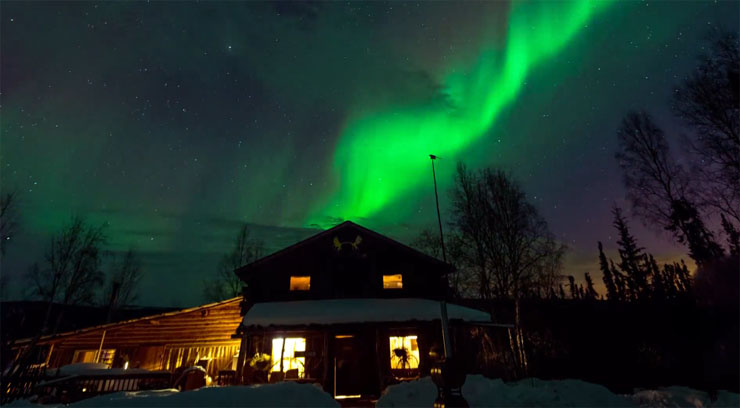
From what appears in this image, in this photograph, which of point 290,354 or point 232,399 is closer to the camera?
point 232,399

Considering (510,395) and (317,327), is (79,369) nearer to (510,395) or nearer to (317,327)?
(317,327)

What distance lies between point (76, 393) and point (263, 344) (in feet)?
22.7

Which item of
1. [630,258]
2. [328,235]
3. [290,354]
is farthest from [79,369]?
[630,258]

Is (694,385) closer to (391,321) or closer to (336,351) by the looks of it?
(391,321)

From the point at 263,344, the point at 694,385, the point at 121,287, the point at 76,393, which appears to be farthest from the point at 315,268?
the point at 121,287

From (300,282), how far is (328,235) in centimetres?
304

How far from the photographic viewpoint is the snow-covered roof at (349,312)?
14930mm

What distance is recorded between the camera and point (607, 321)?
949 inches

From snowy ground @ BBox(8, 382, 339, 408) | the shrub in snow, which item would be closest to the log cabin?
the shrub in snow

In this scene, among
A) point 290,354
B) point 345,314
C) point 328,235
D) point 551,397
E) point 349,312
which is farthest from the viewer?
point 328,235

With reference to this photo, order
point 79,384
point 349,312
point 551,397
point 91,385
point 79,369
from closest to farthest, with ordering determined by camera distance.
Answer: point 79,384 < point 551,397 < point 91,385 < point 79,369 < point 349,312

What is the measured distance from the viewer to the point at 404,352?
16203 millimetres

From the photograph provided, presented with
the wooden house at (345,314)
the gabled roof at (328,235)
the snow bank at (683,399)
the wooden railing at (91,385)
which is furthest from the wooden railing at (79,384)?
the snow bank at (683,399)

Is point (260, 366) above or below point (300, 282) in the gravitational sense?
below
